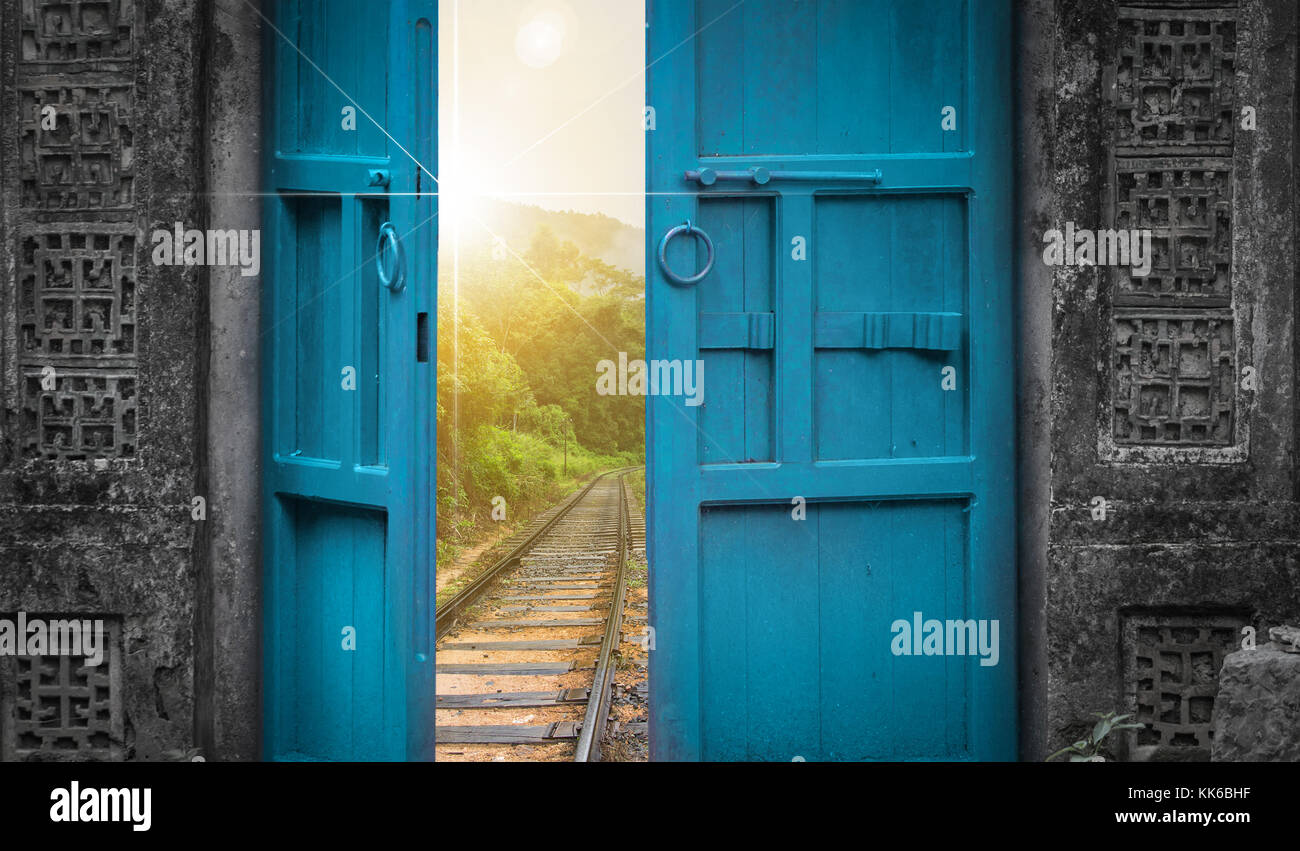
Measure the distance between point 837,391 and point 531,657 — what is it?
14.2 ft

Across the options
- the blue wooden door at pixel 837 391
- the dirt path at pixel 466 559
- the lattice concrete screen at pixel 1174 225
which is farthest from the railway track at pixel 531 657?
the lattice concrete screen at pixel 1174 225

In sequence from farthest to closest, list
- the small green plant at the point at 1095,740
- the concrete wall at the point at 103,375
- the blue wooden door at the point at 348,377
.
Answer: the blue wooden door at the point at 348,377 → the concrete wall at the point at 103,375 → the small green plant at the point at 1095,740

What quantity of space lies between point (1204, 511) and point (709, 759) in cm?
203

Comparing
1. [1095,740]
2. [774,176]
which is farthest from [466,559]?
[1095,740]

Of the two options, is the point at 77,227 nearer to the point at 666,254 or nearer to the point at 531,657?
the point at 666,254

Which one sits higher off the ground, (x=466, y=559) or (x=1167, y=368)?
(x=1167, y=368)

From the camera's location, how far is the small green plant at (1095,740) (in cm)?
287

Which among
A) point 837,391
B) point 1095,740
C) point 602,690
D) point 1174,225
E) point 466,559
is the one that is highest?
point 1174,225

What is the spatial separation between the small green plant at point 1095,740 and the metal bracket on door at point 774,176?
7.13 feet

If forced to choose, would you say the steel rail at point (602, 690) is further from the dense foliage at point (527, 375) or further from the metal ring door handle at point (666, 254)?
the dense foliage at point (527, 375)

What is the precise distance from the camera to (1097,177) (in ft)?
9.63

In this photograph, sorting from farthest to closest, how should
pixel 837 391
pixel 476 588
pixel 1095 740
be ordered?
1. pixel 476 588
2. pixel 837 391
3. pixel 1095 740

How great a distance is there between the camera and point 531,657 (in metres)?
6.57

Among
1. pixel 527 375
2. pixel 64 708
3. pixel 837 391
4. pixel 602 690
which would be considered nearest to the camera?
pixel 64 708
